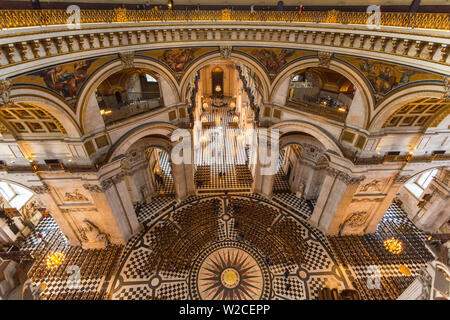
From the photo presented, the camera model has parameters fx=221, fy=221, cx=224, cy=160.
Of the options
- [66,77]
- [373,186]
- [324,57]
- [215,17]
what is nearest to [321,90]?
[324,57]

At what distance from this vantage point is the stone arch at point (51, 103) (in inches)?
321

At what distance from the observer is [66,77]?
9523 millimetres

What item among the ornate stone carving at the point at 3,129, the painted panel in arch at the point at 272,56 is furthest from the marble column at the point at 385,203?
the ornate stone carving at the point at 3,129

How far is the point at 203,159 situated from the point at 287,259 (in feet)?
41.7

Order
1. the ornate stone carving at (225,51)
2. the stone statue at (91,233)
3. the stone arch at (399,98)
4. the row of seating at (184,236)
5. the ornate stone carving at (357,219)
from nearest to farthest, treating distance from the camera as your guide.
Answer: the stone arch at (399,98)
the ornate stone carving at (225,51)
the stone statue at (91,233)
the row of seating at (184,236)
the ornate stone carving at (357,219)

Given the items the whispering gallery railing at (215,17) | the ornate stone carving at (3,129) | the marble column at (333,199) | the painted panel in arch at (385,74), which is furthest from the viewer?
the marble column at (333,199)

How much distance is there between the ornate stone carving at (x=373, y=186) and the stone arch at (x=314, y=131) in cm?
275

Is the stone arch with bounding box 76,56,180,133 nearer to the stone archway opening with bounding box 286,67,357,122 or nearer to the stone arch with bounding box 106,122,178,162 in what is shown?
the stone arch with bounding box 106,122,178,162

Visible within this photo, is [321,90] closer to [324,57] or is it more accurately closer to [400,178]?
[324,57]

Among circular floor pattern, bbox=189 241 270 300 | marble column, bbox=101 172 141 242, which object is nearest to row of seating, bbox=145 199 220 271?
circular floor pattern, bbox=189 241 270 300

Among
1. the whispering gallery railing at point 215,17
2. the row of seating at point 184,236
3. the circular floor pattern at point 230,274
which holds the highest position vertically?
A: the whispering gallery railing at point 215,17

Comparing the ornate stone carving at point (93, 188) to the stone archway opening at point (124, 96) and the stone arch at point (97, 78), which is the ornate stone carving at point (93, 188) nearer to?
the stone arch at point (97, 78)
